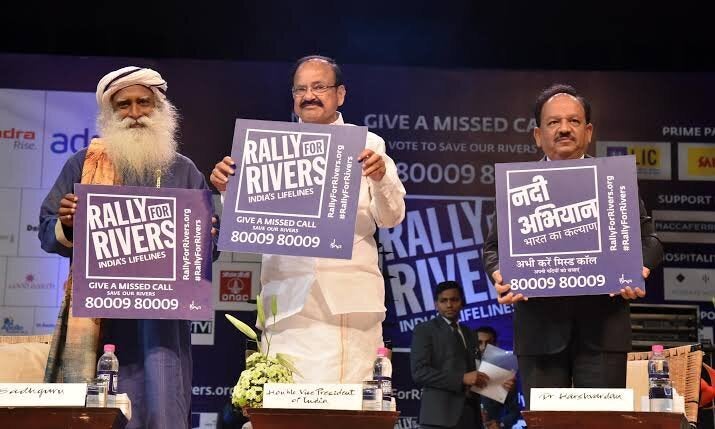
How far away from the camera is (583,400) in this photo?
2.91 m

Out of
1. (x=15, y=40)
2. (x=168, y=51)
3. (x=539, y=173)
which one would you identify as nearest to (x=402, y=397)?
(x=168, y=51)

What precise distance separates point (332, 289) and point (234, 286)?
14.4 ft

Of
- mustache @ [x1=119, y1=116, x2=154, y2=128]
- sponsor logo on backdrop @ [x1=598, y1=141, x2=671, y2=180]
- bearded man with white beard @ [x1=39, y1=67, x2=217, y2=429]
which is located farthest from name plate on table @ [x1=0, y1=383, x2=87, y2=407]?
sponsor logo on backdrop @ [x1=598, y1=141, x2=671, y2=180]

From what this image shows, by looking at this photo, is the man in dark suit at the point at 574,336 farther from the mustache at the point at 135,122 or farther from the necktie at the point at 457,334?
the necktie at the point at 457,334

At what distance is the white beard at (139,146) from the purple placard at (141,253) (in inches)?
14.3

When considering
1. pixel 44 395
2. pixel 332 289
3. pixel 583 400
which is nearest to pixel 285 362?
pixel 332 289

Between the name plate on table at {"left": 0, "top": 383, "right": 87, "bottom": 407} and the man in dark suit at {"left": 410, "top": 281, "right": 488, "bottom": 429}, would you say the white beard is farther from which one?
the man in dark suit at {"left": 410, "top": 281, "right": 488, "bottom": 429}

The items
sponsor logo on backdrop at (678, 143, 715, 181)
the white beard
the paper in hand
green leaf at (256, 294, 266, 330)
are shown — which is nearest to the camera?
green leaf at (256, 294, 266, 330)

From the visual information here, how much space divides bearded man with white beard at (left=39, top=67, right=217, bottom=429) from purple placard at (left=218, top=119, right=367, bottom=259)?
12.7 inches

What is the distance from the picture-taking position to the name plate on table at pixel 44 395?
9.39ft

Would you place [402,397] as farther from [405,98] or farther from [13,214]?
[13,214]

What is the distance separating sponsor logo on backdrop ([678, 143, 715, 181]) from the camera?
7.95 metres

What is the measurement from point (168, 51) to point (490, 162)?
8.16 feet

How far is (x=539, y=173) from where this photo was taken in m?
3.41
